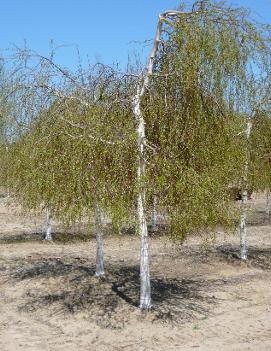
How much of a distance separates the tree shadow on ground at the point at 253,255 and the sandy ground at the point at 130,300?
3 cm

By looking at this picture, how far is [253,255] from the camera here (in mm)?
15406

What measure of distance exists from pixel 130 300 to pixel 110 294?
658mm

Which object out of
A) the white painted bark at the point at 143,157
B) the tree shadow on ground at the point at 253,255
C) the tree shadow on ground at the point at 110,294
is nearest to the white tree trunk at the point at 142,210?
the white painted bark at the point at 143,157

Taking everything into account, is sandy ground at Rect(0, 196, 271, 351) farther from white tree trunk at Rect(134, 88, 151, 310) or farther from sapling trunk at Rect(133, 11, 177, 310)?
sapling trunk at Rect(133, 11, 177, 310)

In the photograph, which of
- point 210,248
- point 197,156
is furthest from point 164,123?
point 210,248

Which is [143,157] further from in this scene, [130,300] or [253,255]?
[253,255]

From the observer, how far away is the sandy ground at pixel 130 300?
8172 millimetres

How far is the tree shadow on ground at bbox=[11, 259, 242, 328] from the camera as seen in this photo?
30.8ft

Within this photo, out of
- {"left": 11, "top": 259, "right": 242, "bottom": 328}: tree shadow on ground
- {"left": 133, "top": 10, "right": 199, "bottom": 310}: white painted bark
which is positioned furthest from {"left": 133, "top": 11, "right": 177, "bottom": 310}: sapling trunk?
{"left": 11, "top": 259, "right": 242, "bottom": 328}: tree shadow on ground

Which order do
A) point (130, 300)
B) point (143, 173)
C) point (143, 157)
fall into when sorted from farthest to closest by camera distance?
point (130, 300)
point (143, 157)
point (143, 173)

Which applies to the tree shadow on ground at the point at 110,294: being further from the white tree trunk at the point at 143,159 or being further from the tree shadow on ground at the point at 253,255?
the tree shadow on ground at the point at 253,255

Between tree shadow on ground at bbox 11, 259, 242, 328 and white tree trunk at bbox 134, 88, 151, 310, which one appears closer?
white tree trunk at bbox 134, 88, 151, 310

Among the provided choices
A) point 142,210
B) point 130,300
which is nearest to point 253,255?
point 130,300

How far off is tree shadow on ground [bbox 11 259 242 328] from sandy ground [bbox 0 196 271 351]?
2 cm
